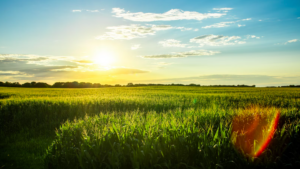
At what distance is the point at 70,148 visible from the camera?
21.5 feet

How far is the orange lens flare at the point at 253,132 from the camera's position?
632cm

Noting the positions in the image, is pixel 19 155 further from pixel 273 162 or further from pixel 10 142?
pixel 273 162

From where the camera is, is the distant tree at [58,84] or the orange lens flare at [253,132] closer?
the orange lens flare at [253,132]

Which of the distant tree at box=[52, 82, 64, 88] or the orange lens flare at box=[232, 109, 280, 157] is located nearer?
the orange lens flare at box=[232, 109, 280, 157]

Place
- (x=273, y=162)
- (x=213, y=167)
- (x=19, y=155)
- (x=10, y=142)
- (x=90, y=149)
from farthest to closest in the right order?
(x=10, y=142)
(x=19, y=155)
(x=90, y=149)
(x=273, y=162)
(x=213, y=167)

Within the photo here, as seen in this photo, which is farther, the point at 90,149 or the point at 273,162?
the point at 90,149

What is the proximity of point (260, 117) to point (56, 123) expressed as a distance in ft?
47.3

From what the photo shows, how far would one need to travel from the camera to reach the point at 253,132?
8461 millimetres

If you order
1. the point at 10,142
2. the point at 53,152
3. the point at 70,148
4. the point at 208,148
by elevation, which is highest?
the point at 208,148

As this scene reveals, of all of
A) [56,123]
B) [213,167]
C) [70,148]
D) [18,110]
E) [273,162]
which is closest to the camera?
[213,167]

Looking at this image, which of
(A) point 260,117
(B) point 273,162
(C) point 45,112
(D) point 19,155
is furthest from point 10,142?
(A) point 260,117

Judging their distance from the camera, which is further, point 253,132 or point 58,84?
point 58,84

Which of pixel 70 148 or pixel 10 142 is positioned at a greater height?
Answer: pixel 70 148

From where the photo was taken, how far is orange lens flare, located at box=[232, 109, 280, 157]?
6.32 metres
